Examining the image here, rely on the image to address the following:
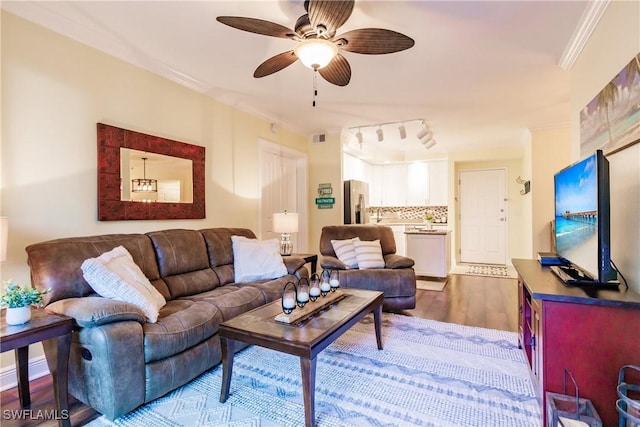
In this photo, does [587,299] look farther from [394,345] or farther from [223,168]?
[223,168]

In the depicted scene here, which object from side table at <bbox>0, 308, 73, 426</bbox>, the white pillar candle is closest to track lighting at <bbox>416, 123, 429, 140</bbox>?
the white pillar candle

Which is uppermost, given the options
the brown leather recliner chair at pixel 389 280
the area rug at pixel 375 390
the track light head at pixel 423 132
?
the track light head at pixel 423 132

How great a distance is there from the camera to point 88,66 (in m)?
2.49

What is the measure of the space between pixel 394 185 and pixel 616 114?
5345 mm

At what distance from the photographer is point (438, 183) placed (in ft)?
22.3

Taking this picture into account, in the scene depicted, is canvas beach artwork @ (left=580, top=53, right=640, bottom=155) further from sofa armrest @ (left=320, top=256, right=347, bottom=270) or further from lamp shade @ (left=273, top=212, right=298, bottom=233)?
lamp shade @ (left=273, top=212, right=298, bottom=233)

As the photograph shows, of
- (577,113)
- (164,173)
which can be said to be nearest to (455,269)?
(577,113)

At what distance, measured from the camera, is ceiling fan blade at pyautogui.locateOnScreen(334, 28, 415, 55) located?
1.88 meters

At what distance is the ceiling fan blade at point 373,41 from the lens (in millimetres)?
1876

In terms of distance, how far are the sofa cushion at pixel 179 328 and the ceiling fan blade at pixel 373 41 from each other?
6.53ft

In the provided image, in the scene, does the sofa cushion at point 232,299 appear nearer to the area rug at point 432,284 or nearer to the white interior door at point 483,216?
the area rug at point 432,284

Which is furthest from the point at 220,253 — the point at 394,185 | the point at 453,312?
the point at 394,185

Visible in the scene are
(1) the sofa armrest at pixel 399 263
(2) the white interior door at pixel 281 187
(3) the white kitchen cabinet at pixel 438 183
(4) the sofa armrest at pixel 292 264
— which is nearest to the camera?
(4) the sofa armrest at pixel 292 264

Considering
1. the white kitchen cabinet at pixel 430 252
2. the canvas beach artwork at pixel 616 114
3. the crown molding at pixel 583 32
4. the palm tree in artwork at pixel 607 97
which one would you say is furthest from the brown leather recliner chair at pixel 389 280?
the crown molding at pixel 583 32
